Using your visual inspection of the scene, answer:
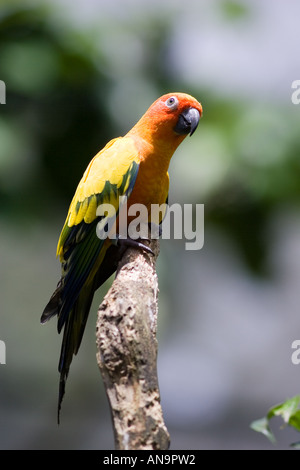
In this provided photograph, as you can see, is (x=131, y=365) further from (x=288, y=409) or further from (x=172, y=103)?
(x=172, y=103)

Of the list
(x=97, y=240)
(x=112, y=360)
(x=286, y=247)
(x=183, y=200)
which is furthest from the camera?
(x=286, y=247)

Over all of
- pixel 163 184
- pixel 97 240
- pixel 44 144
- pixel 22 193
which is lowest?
pixel 97 240

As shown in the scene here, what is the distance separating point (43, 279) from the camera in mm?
6539

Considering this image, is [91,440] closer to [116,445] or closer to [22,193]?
[22,193]

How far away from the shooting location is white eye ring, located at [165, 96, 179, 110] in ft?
9.38

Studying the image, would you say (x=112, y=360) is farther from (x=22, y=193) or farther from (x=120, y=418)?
(x=22, y=193)

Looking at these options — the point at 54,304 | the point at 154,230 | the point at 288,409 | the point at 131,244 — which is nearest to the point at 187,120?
the point at 154,230

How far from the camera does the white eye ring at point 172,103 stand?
2.86 m

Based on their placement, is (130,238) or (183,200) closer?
(130,238)

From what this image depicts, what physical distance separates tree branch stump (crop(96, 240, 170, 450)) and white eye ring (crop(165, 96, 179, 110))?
108cm
